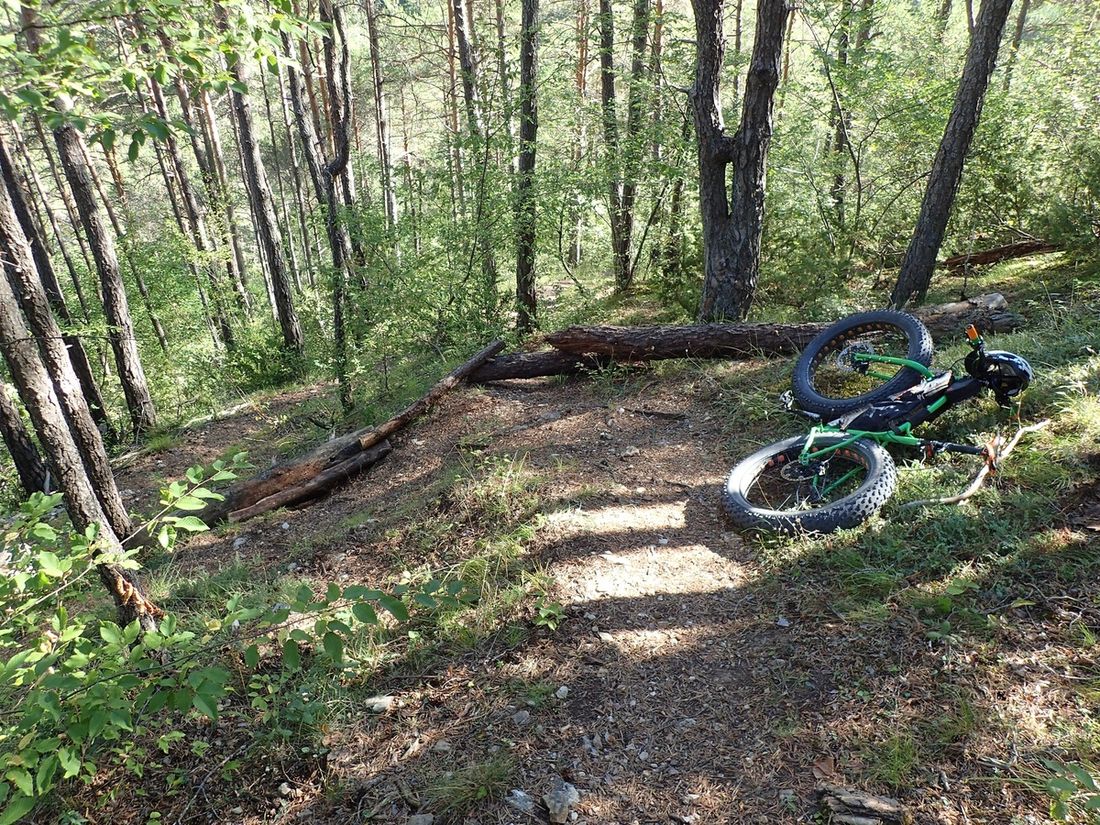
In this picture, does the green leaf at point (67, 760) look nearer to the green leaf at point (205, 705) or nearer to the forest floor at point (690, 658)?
the green leaf at point (205, 705)

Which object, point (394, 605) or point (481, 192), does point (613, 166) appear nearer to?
point (481, 192)

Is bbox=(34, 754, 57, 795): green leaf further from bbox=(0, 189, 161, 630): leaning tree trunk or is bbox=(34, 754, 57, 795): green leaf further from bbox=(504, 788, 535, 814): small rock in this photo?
bbox=(504, 788, 535, 814): small rock

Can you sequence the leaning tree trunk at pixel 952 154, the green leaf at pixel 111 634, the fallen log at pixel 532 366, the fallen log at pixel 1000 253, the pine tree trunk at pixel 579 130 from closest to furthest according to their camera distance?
the green leaf at pixel 111 634 → the leaning tree trunk at pixel 952 154 → the fallen log at pixel 532 366 → the fallen log at pixel 1000 253 → the pine tree trunk at pixel 579 130

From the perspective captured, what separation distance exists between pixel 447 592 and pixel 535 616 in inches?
63.4

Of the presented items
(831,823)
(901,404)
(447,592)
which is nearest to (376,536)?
(447,592)

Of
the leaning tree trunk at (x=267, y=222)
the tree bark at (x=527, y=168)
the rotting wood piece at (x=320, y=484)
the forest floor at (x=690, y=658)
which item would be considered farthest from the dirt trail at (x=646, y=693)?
the leaning tree trunk at (x=267, y=222)

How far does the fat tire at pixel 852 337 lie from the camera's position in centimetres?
481

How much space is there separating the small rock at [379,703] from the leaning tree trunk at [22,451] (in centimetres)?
552

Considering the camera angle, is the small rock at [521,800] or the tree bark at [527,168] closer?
the small rock at [521,800]

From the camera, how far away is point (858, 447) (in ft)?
14.0

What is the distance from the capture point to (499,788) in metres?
2.67

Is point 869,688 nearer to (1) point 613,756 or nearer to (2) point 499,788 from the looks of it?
(1) point 613,756

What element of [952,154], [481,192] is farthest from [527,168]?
[952,154]

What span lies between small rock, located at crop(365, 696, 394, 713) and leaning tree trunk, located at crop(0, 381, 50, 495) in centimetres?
552
